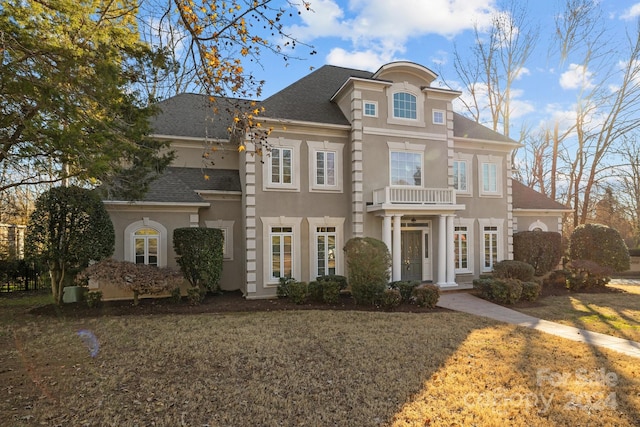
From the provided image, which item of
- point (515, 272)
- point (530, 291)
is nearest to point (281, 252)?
point (530, 291)

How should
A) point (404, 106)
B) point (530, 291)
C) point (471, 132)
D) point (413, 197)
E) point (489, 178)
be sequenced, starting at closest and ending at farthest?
A: 1. point (530, 291)
2. point (413, 197)
3. point (404, 106)
4. point (489, 178)
5. point (471, 132)

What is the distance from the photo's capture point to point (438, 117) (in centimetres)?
1609

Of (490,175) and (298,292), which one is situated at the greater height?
(490,175)

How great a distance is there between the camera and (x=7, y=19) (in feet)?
22.3

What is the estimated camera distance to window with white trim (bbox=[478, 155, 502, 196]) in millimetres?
17609

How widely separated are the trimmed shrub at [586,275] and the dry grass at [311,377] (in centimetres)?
876

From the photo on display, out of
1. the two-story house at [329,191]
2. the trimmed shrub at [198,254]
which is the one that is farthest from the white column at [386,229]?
the trimmed shrub at [198,254]

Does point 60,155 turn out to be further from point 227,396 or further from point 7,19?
point 227,396

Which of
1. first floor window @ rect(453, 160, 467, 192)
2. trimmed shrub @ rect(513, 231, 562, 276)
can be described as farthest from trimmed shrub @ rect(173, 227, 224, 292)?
trimmed shrub @ rect(513, 231, 562, 276)

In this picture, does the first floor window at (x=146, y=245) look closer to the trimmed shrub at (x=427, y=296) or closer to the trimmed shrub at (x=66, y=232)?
the trimmed shrub at (x=66, y=232)

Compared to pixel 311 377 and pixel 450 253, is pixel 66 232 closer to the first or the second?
pixel 311 377

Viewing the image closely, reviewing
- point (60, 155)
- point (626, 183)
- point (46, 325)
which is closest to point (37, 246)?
point (46, 325)

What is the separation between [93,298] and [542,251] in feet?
60.0

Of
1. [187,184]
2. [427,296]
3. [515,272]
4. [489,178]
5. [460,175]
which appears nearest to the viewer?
[427,296]
